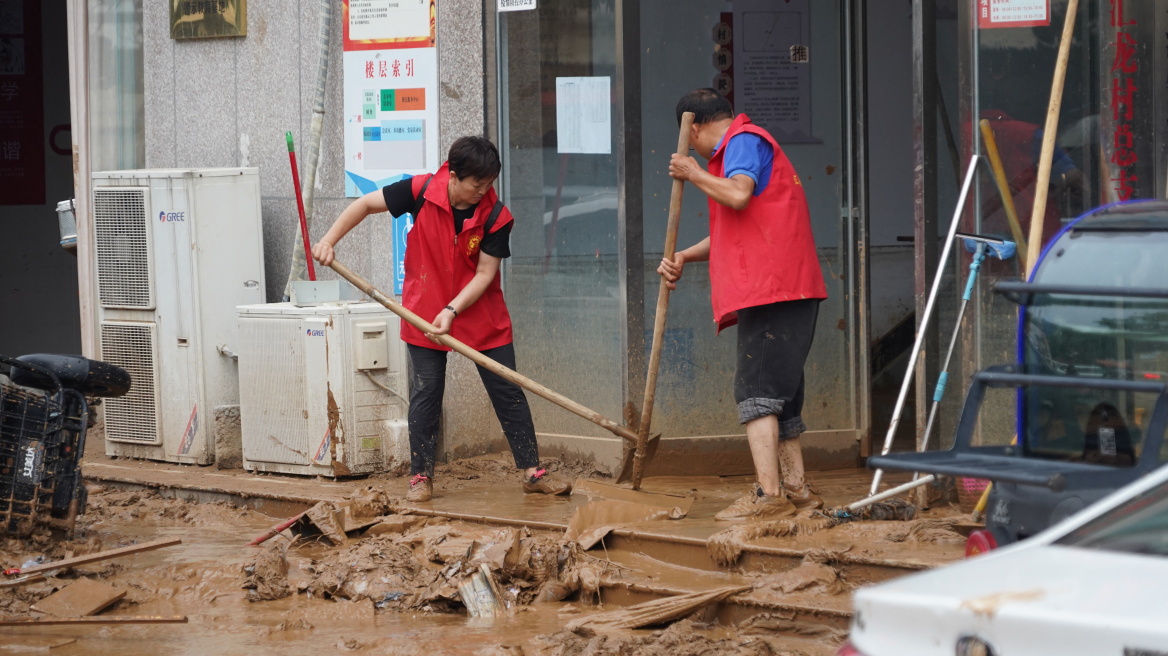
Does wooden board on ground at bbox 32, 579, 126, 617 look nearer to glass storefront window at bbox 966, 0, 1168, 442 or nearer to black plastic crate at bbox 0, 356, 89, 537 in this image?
black plastic crate at bbox 0, 356, 89, 537

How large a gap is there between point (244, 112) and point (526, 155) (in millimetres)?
2036

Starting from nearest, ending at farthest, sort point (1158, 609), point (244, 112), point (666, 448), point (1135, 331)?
point (1158, 609)
point (1135, 331)
point (666, 448)
point (244, 112)

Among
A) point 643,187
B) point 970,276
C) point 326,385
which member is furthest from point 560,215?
point 970,276

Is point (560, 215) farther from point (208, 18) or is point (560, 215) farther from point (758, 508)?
point (208, 18)

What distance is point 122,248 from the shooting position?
8.21 meters

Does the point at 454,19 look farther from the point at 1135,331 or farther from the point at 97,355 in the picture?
the point at 1135,331

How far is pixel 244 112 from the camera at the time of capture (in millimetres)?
8625

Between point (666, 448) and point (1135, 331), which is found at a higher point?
point (1135, 331)

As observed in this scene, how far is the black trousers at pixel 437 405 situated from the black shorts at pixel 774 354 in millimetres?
1445

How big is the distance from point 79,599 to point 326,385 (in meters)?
2.18

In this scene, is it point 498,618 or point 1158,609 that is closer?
point 1158,609

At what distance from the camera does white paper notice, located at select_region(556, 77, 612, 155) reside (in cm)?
745

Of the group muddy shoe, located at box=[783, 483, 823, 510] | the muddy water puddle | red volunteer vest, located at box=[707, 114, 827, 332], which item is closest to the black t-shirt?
red volunteer vest, located at box=[707, 114, 827, 332]

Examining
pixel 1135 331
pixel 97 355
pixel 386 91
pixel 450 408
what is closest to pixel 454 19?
pixel 386 91
